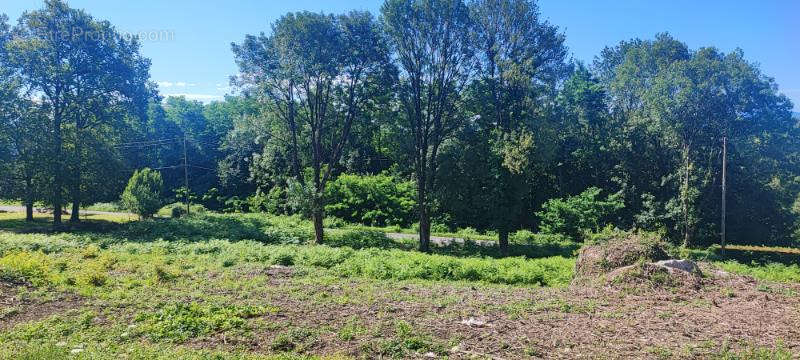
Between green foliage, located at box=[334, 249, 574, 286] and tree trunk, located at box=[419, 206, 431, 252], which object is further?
tree trunk, located at box=[419, 206, 431, 252]

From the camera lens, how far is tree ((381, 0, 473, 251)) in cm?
2331

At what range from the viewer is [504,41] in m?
26.3

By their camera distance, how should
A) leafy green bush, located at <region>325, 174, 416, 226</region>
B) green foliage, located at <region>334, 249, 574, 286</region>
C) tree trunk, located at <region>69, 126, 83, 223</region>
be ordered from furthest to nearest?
leafy green bush, located at <region>325, 174, 416, 226</region>
tree trunk, located at <region>69, 126, 83, 223</region>
green foliage, located at <region>334, 249, 574, 286</region>

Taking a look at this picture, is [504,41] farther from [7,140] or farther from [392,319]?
[7,140]

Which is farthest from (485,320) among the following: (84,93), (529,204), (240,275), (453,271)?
(84,93)

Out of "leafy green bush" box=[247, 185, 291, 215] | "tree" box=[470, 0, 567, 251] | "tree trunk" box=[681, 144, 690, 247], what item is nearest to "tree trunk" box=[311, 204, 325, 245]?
"tree" box=[470, 0, 567, 251]

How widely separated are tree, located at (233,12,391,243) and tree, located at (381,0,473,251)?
4.78 feet

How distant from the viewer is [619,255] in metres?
13.1

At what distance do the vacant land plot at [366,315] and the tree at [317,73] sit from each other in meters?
12.7

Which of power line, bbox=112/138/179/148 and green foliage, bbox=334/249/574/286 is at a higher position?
power line, bbox=112/138/179/148

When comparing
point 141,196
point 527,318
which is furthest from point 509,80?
point 141,196

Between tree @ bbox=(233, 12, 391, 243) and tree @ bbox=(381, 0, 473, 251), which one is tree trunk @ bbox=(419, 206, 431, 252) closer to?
tree @ bbox=(381, 0, 473, 251)

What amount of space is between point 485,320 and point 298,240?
2057cm

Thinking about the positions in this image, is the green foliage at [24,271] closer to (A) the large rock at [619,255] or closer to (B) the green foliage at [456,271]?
(B) the green foliage at [456,271]
